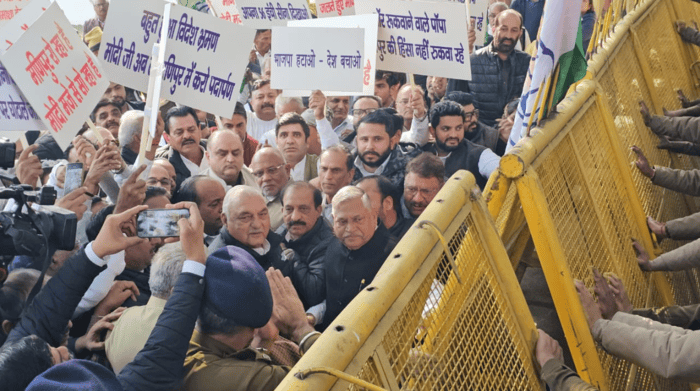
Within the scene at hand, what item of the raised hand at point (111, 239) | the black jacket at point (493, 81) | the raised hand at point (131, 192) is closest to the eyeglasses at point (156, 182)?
the raised hand at point (131, 192)

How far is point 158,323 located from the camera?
277 centimetres

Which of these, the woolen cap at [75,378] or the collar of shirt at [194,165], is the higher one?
the collar of shirt at [194,165]

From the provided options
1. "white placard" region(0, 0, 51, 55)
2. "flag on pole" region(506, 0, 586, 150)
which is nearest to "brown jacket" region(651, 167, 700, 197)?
"flag on pole" region(506, 0, 586, 150)

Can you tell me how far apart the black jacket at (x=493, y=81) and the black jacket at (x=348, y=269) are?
3.87 meters

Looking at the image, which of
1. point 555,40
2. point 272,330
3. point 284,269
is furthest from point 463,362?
point 284,269

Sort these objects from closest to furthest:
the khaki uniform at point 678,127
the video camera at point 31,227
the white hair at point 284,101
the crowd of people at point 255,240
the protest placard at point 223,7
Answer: the crowd of people at point 255,240, the video camera at point 31,227, the khaki uniform at point 678,127, the white hair at point 284,101, the protest placard at point 223,7

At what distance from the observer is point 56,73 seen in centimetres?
516

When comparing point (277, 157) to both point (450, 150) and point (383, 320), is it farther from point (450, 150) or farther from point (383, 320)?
point (383, 320)

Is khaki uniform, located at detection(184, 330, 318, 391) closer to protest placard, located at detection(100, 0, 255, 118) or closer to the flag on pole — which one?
the flag on pole

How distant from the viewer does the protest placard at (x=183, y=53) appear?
18.6 ft

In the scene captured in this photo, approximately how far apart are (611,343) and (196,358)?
1.44m

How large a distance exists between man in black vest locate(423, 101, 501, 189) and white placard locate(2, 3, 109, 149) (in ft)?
8.49

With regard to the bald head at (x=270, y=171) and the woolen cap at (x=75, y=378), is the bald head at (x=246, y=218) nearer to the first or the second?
the bald head at (x=270, y=171)

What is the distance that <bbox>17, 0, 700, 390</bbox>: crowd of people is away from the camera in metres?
2.72
